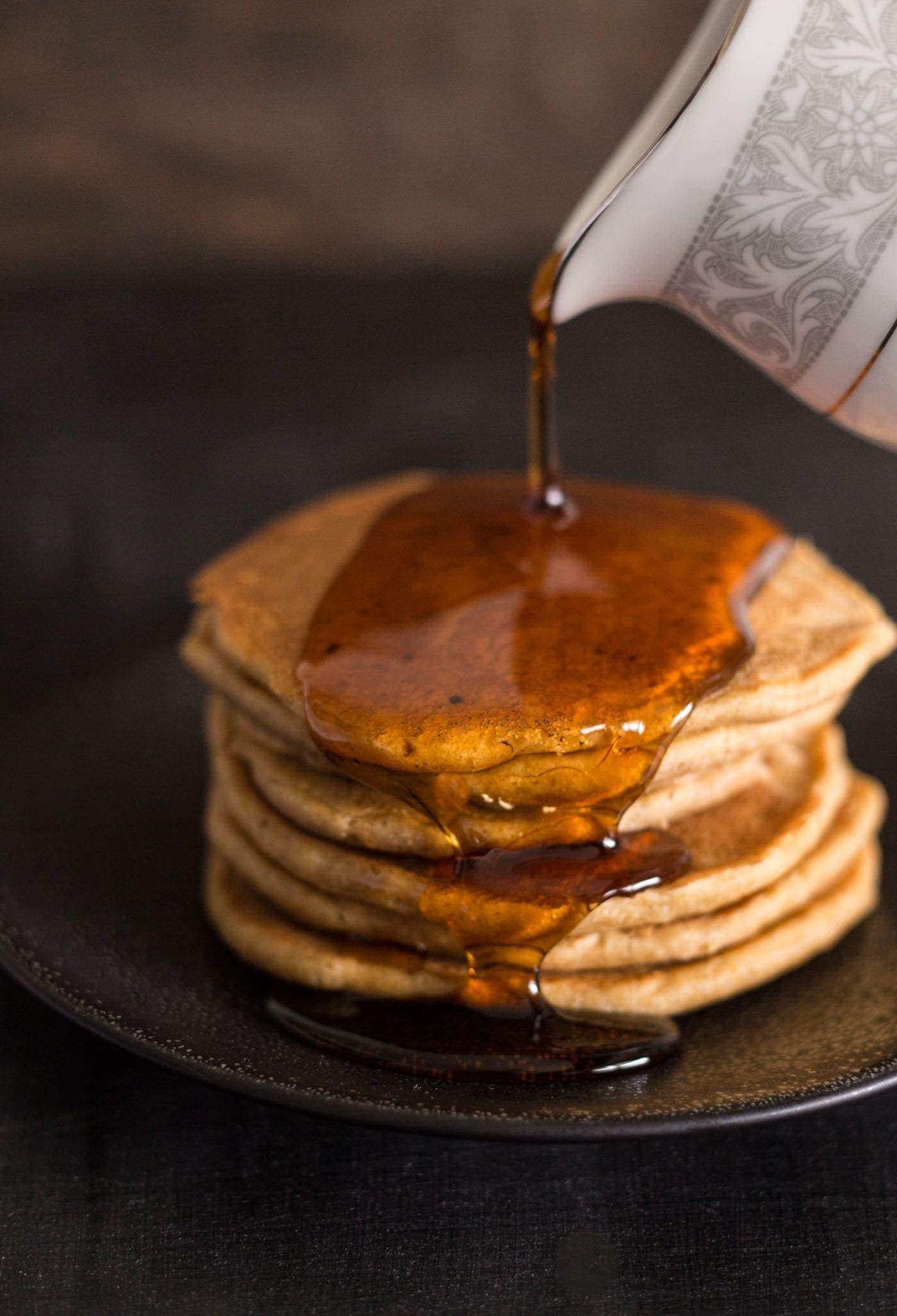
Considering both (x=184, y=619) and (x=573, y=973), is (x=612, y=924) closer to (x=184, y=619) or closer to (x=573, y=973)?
(x=573, y=973)

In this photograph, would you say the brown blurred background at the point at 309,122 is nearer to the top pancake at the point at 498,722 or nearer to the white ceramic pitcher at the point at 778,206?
the top pancake at the point at 498,722

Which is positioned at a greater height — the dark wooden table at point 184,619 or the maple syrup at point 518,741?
the maple syrup at point 518,741

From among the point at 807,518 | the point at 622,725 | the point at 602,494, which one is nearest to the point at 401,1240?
the point at 622,725

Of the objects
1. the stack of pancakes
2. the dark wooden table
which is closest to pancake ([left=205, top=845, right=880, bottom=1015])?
the stack of pancakes

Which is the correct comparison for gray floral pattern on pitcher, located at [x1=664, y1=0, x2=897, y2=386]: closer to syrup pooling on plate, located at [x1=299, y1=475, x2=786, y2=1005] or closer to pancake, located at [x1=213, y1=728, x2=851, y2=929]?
syrup pooling on plate, located at [x1=299, y1=475, x2=786, y2=1005]

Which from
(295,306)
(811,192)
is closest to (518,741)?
(811,192)

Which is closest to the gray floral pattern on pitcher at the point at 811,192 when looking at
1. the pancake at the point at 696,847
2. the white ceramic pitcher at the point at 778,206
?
the white ceramic pitcher at the point at 778,206

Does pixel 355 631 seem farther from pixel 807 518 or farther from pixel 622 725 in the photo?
pixel 807 518
